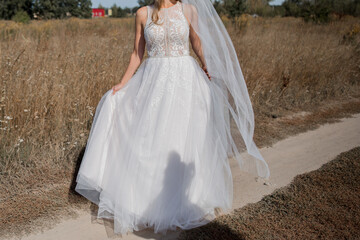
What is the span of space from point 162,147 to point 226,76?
3.22 feet

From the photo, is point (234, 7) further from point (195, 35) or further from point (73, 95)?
point (195, 35)

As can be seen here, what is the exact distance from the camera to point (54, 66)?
198 inches

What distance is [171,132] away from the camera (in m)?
2.80

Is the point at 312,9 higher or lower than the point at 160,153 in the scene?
higher

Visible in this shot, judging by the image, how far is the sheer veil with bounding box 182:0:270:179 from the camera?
9.98 ft

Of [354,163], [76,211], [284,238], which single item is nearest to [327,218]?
[284,238]

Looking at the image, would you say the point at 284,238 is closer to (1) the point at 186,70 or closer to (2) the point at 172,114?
(2) the point at 172,114

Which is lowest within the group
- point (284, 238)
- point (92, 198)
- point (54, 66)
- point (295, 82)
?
point (284, 238)

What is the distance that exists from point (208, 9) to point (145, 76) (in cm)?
93

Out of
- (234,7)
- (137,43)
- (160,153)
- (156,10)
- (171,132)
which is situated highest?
(234,7)

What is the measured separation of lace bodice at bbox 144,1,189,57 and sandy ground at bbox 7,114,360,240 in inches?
64.9

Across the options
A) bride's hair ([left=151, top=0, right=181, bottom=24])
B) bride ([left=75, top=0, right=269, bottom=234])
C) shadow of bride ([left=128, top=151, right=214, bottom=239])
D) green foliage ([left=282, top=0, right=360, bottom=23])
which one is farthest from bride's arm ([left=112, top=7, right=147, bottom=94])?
green foliage ([left=282, top=0, right=360, bottom=23])

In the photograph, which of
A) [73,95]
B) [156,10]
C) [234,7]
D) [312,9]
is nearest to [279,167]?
[156,10]

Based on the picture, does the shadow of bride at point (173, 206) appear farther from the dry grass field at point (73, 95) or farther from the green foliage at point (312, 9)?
the green foliage at point (312, 9)
